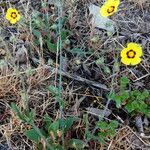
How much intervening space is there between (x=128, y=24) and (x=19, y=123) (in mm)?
839

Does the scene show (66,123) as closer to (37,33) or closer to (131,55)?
(131,55)

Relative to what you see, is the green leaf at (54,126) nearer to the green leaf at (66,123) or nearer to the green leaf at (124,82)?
the green leaf at (66,123)

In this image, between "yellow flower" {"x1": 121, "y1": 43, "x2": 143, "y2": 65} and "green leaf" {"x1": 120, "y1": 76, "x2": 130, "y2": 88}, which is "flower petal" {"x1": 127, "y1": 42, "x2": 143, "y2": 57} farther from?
"green leaf" {"x1": 120, "y1": 76, "x2": 130, "y2": 88}

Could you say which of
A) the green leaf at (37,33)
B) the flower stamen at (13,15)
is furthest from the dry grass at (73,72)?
the flower stamen at (13,15)

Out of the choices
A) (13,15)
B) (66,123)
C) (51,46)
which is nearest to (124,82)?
(66,123)

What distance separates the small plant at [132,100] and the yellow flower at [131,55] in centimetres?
13

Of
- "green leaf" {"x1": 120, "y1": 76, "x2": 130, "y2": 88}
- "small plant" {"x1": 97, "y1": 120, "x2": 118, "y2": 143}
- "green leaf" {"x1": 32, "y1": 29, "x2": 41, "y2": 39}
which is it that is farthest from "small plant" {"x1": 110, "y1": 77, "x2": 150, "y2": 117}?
"green leaf" {"x1": 32, "y1": 29, "x2": 41, "y2": 39}

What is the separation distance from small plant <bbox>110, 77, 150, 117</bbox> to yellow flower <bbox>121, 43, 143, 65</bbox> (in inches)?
4.9

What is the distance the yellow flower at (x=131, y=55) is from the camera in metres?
1.65

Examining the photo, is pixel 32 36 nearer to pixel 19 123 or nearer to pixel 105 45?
pixel 105 45

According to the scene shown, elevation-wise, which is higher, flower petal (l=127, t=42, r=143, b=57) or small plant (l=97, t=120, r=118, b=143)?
flower petal (l=127, t=42, r=143, b=57)

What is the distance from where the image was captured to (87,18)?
2154 millimetres

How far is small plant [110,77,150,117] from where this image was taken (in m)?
1.72

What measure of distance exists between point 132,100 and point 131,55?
0.21 metres
